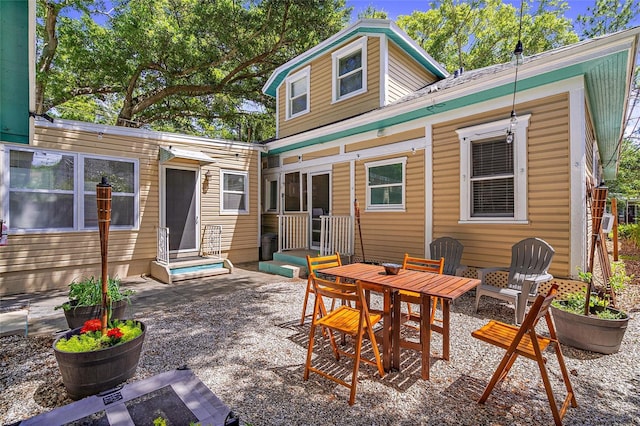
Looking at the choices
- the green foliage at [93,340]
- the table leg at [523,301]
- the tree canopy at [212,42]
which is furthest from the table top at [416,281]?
the tree canopy at [212,42]

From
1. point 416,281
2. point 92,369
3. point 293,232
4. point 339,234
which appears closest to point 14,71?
point 92,369

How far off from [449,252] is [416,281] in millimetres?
2862

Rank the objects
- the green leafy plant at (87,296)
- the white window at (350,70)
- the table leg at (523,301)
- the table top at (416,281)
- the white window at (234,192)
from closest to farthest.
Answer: the table top at (416,281), the green leafy plant at (87,296), the table leg at (523,301), the white window at (350,70), the white window at (234,192)

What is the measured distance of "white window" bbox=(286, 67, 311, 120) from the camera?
9375 mm

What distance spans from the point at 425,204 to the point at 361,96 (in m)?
3.49

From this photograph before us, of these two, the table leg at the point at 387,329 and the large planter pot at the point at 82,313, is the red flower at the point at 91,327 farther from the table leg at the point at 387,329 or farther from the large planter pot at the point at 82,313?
the table leg at the point at 387,329

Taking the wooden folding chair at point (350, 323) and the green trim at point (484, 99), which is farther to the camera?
the green trim at point (484, 99)

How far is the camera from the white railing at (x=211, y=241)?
796 cm

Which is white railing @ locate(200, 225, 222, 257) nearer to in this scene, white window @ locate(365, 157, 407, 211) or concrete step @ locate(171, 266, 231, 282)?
concrete step @ locate(171, 266, 231, 282)

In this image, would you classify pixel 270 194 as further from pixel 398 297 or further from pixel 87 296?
pixel 398 297

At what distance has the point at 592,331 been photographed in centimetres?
324

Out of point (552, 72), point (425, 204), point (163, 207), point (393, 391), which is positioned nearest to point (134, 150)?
point (163, 207)

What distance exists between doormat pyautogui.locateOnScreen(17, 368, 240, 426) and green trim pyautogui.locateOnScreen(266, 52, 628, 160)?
5.79 meters

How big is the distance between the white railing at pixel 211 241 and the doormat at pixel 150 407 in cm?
577
